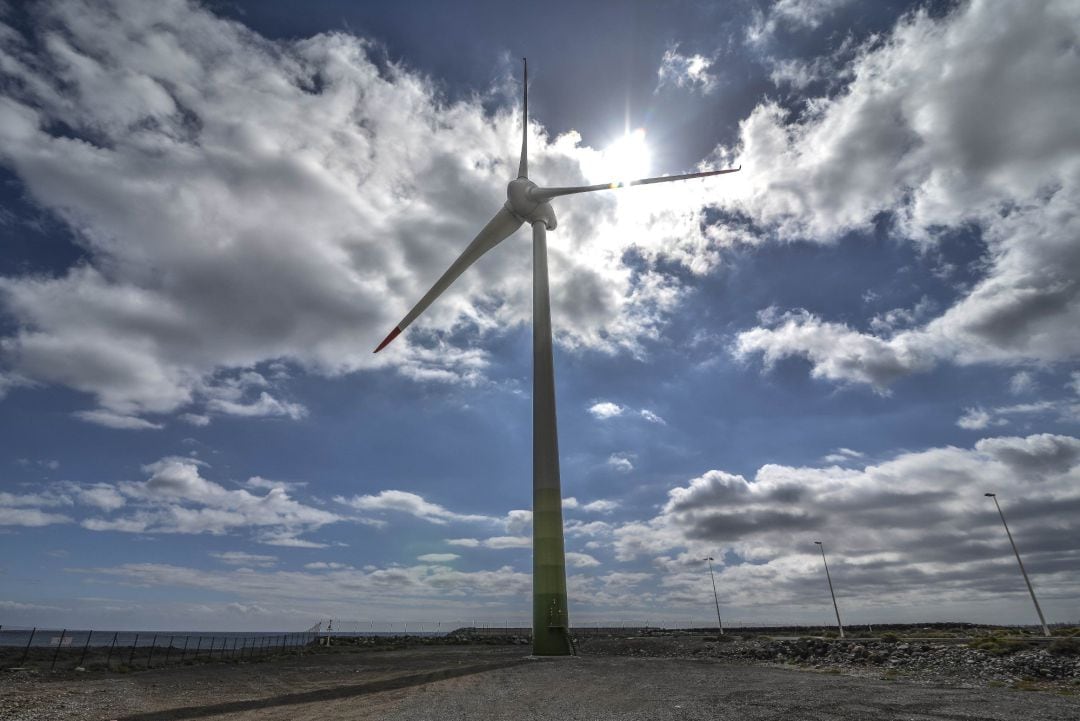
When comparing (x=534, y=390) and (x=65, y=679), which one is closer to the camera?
(x=65, y=679)

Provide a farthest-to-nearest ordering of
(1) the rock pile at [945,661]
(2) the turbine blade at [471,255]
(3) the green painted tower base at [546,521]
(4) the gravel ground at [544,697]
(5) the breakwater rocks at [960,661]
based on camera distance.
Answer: (2) the turbine blade at [471,255]
(3) the green painted tower base at [546,521]
(1) the rock pile at [945,661]
(5) the breakwater rocks at [960,661]
(4) the gravel ground at [544,697]

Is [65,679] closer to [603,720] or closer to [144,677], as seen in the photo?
[144,677]

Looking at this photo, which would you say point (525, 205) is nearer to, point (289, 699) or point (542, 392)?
point (542, 392)

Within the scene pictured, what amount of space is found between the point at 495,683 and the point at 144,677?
28.2 meters

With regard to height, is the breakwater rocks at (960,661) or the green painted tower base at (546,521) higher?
the green painted tower base at (546,521)

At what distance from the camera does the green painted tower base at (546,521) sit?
38812mm

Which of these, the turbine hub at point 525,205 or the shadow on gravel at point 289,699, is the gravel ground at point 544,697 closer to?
the shadow on gravel at point 289,699

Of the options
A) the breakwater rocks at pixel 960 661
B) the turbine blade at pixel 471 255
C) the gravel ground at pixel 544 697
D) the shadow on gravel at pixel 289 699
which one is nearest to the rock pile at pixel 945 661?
the breakwater rocks at pixel 960 661

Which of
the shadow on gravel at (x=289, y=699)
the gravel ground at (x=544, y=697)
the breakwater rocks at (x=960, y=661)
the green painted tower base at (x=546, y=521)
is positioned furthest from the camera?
the green painted tower base at (x=546, y=521)

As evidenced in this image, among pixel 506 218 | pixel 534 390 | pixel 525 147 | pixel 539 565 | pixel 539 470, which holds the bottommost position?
pixel 539 565

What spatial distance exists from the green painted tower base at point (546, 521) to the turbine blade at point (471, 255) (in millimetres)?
13142

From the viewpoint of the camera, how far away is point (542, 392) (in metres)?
43.5

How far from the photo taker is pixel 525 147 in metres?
60.0

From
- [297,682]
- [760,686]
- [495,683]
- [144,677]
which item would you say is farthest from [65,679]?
[760,686]
